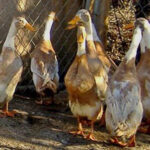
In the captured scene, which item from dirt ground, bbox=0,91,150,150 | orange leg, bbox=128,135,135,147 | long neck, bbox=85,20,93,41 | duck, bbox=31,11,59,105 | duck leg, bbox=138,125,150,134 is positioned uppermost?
long neck, bbox=85,20,93,41

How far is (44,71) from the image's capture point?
542cm

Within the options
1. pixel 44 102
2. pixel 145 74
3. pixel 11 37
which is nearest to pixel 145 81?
pixel 145 74

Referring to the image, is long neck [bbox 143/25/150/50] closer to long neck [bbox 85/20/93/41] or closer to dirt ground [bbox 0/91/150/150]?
long neck [bbox 85/20/93/41]

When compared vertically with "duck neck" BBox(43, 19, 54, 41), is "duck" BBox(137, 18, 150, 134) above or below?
below

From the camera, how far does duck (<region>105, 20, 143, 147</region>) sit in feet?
14.2

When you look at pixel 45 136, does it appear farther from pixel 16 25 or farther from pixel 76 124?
pixel 16 25

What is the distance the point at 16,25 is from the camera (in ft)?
17.3

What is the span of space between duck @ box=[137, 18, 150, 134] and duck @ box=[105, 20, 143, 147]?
0.36 meters

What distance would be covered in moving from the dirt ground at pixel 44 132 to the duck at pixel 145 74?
187mm

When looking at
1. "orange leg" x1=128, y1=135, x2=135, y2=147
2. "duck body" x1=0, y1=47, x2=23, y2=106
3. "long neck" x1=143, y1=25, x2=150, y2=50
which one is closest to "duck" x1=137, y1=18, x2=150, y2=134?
"long neck" x1=143, y1=25, x2=150, y2=50

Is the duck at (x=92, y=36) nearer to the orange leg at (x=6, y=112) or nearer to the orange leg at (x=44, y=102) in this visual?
the orange leg at (x=44, y=102)

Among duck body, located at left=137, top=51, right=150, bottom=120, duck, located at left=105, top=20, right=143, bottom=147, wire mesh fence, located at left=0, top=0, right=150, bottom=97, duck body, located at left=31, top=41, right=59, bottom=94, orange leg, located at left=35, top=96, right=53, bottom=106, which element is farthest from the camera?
wire mesh fence, located at left=0, top=0, right=150, bottom=97

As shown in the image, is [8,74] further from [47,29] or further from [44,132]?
[47,29]

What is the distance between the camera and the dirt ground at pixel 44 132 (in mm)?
4375
